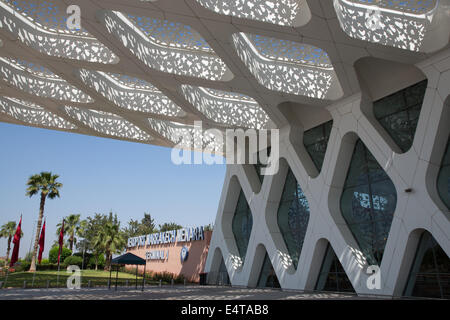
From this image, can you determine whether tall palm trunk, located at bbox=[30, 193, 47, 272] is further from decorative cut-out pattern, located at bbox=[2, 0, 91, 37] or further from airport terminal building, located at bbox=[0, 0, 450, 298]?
decorative cut-out pattern, located at bbox=[2, 0, 91, 37]

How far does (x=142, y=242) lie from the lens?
1661 inches

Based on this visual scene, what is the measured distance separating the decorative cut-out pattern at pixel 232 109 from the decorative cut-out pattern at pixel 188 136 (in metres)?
3.03

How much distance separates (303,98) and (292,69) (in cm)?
139

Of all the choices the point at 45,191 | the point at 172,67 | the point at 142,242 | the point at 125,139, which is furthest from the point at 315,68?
the point at 45,191

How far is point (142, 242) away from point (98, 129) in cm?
2035

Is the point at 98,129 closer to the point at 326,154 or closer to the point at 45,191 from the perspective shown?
the point at 326,154

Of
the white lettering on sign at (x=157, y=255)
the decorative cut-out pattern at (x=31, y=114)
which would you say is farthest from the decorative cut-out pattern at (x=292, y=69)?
the white lettering on sign at (x=157, y=255)

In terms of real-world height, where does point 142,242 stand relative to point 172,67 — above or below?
below

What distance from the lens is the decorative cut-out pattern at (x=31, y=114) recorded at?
23594 mm

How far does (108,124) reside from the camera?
25.4 metres

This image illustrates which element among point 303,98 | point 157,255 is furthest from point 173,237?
point 303,98
